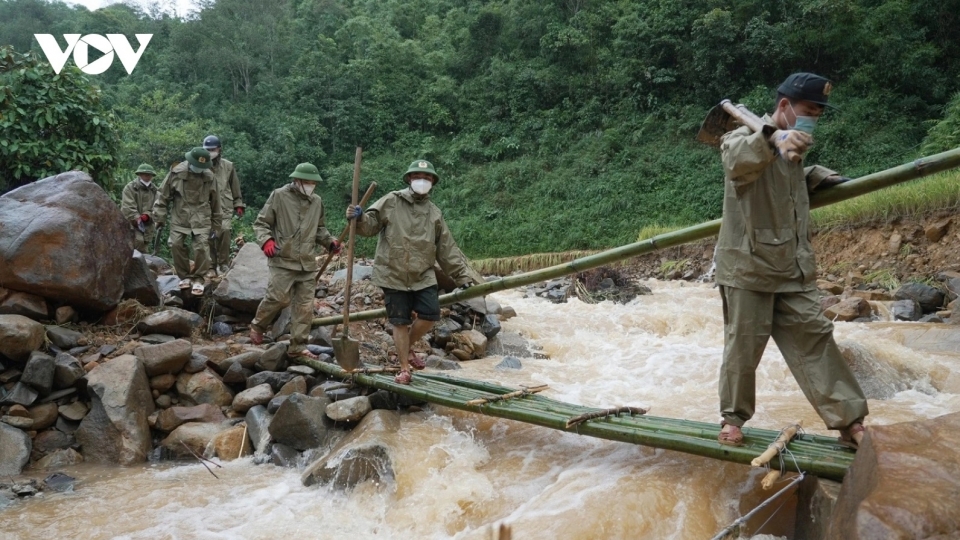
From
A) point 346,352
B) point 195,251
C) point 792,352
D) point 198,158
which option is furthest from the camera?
point 195,251

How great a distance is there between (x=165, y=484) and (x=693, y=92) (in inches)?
961

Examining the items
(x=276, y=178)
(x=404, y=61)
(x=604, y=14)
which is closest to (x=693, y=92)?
(x=604, y=14)

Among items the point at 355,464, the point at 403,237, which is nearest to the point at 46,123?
the point at 403,237

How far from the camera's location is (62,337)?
19.6 feet

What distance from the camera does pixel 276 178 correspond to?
1113 inches

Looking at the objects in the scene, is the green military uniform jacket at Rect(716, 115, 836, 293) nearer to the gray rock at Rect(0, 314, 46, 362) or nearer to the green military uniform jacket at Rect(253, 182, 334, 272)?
the green military uniform jacket at Rect(253, 182, 334, 272)

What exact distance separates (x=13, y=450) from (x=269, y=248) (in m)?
2.50

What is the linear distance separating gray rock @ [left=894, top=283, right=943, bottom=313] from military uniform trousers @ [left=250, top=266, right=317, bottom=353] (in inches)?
310

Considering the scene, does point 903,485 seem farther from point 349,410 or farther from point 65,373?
point 65,373

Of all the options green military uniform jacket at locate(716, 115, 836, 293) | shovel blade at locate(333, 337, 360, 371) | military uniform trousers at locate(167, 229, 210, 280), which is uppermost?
green military uniform jacket at locate(716, 115, 836, 293)

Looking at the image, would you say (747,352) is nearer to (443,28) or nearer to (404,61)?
(404,61)

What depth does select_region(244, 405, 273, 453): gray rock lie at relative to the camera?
5344 mm

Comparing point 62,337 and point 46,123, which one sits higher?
point 46,123

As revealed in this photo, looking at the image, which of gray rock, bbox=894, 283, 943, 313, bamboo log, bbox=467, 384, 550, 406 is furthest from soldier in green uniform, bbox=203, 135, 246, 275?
gray rock, bbox=894, 283, 943, 313
